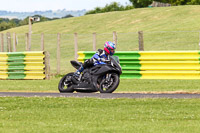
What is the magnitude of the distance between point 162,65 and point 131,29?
3993 centimetres

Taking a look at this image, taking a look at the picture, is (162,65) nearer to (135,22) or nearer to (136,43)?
(136,43)

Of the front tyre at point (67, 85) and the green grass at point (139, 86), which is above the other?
the front tyre at point (67, 85)

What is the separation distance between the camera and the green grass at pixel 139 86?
15.9 meters

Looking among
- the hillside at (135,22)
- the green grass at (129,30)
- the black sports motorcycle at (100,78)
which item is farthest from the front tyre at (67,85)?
the hillside at (135,22)

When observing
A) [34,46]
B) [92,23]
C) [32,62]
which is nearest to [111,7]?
[92,23]

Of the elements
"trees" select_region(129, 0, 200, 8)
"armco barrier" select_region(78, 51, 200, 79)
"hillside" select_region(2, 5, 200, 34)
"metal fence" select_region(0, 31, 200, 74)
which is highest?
"trees" select_region(129, 0, 200, 8)

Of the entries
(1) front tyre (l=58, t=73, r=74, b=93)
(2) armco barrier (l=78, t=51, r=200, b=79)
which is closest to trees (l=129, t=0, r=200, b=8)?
(2) armco barrier (l=78, t=51, r=200, b=79)

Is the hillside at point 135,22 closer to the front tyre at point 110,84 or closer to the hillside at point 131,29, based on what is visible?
the hillside at point 131,29

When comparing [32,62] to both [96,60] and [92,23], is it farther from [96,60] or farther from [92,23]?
[92,23]

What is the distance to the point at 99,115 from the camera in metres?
9.67

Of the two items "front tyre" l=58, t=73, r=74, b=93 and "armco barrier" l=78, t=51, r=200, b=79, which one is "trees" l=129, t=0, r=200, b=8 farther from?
"front tyre" l=58, t=73, r=74, b=93

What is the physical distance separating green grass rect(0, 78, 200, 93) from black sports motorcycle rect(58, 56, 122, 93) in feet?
6.21

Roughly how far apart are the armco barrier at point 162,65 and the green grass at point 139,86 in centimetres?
26

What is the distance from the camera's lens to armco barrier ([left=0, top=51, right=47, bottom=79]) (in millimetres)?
20875
